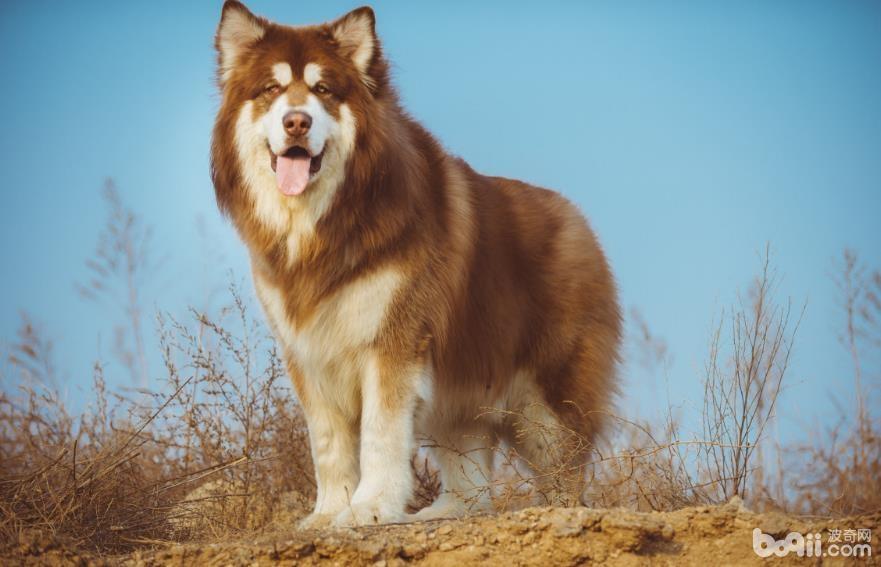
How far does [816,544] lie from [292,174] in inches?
121

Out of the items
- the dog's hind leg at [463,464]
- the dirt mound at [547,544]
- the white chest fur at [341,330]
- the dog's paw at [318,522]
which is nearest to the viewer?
the dirt mound at [547,544]

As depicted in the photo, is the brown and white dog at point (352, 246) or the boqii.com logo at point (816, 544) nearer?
the boqii.com logo at point (816, 544)

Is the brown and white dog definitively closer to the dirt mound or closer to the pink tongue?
the pink tongue

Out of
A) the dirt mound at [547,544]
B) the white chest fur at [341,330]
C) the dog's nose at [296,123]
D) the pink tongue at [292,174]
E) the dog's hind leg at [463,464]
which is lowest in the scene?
the dog's hind leg at [463,464]

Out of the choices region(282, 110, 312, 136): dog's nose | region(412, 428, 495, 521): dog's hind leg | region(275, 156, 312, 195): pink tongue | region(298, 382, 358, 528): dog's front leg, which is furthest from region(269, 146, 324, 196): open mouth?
region(412, 428, 495, 521): dog's hind leg

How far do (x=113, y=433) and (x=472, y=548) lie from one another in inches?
128

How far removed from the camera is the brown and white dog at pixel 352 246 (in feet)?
17.0

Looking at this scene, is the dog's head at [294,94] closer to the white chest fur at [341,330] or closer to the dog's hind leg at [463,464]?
the white chest fur at [341,330]

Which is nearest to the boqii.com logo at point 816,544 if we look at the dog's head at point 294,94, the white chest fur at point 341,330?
the white chest fur at point 341,330

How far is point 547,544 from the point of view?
4.11m

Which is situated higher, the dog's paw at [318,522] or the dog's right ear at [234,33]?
the dog's right ear at [234,33]

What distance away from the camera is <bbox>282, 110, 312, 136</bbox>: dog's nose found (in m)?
4.96

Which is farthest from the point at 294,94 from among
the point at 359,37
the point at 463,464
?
the point at 463,464

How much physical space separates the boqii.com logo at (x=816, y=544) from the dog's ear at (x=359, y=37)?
313cm
